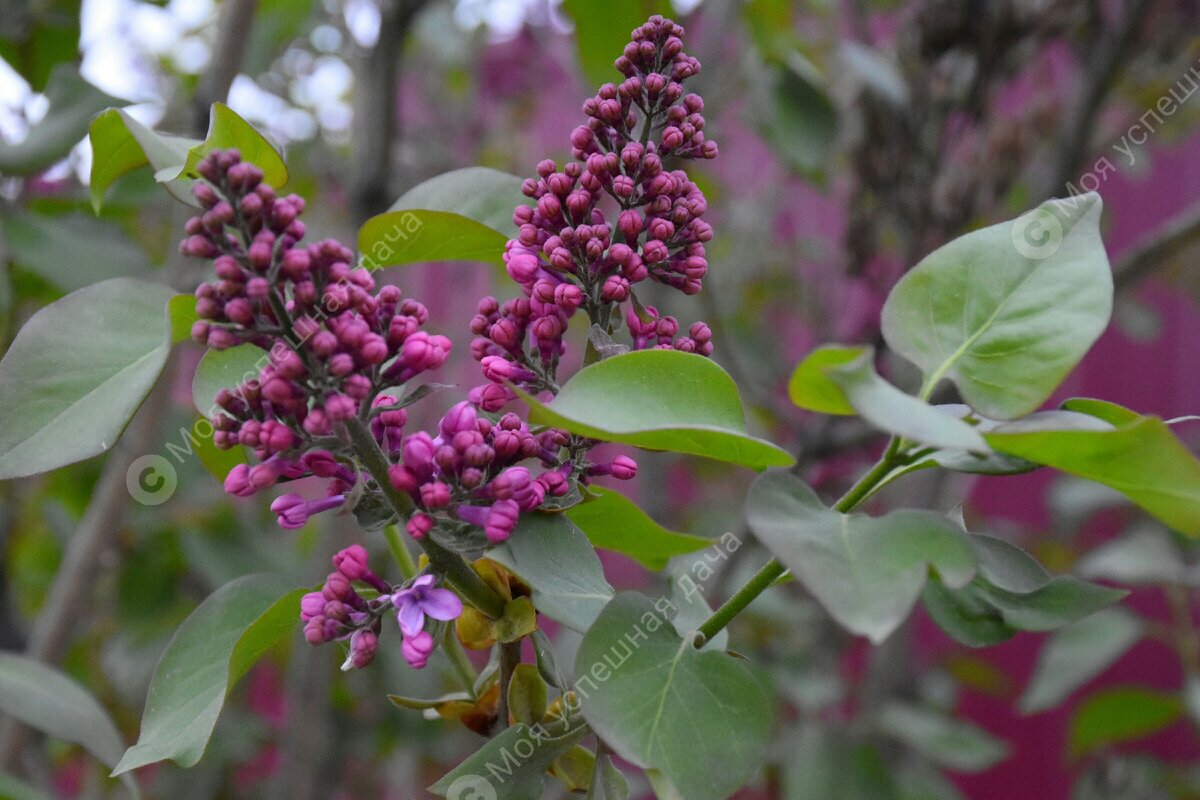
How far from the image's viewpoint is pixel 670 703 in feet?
1.36

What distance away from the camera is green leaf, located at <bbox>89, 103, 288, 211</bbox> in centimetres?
44

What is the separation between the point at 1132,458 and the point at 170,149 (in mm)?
415

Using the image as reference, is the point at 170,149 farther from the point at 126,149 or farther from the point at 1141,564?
the point at 1141,564

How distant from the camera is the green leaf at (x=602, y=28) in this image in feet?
3.59

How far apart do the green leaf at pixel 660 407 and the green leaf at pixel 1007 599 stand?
0.35 ft

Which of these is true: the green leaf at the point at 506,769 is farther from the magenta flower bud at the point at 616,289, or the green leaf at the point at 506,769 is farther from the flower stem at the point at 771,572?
the magenta flower bud at the point at 616,289

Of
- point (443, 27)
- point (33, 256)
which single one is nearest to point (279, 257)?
point (33, 256)

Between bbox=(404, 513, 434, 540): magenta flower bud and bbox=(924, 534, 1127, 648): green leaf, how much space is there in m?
0.22

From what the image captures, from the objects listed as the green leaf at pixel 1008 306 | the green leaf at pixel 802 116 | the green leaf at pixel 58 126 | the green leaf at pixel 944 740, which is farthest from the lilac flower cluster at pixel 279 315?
the green leaf at pixel 944 740

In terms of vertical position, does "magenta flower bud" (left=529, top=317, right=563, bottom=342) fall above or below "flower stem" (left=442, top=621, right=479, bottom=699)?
above

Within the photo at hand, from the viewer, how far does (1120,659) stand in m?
2.43

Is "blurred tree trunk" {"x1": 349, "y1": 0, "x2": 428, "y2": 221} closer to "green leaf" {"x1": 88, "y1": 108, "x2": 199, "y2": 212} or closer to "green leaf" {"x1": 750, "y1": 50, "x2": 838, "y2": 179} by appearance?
"green leaf" {"x1": 750, "y1": 50, "x2": 838, "y2": 179}

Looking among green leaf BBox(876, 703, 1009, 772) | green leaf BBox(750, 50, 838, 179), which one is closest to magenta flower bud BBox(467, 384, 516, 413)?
green leaf BBox(750, 50, 838, 179)

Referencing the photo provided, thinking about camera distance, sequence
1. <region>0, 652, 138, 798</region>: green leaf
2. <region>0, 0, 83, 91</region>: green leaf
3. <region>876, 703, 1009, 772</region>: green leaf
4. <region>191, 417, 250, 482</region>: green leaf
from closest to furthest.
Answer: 1. <region>191, 417, 250, 482</region>: green leaf
2. <region>0, 652, 138, 798</region>: green leaf
3. <region>0, 0, 83, 91</region>: green leaf
4. <region>876, 703, 1009, 772</region>: green leaf
